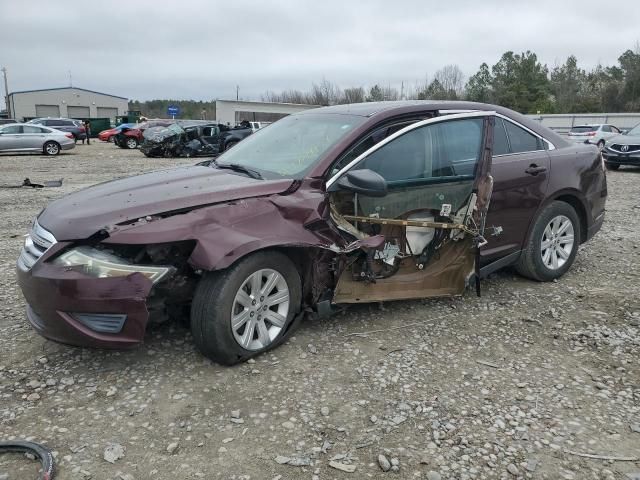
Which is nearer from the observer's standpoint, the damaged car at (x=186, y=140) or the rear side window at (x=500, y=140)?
the rear side window at (x=500, y=140)

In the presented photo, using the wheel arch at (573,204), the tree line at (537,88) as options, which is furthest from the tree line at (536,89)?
the wheel arch at (573,204)

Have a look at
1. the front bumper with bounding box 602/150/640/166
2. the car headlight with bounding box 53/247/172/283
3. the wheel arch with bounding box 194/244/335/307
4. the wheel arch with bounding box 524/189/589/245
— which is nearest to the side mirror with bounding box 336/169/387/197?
the wheel arch with bounding box 194/244/335/307

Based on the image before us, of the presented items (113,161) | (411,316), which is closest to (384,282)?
(411,316)

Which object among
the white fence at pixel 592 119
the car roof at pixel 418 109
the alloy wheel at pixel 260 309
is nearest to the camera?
the alloy wheel at pixel 260 309

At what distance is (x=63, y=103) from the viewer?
6925 centimetres

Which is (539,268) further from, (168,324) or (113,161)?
(113,161)

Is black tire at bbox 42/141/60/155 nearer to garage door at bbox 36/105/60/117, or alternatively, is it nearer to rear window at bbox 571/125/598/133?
rear window at bbox 571/125/598/133

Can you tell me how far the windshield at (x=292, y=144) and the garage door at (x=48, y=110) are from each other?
73060 mm

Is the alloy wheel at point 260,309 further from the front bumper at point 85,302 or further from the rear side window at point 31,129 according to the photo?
the rear side window at point 31,129

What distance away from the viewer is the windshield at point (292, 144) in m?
3.83

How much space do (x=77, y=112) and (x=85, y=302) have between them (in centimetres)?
7639

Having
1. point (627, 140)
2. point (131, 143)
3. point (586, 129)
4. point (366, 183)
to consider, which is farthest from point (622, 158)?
point (131, 143)

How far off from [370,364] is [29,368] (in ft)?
7.24

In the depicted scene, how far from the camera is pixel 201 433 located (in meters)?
2.75
